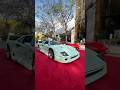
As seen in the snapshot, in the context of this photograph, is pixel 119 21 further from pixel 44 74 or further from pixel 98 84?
pixel 44 74

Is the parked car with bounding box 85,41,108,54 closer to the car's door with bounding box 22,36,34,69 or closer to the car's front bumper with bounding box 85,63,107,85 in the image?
the car's front bumper with bounding box 85,63,107,85

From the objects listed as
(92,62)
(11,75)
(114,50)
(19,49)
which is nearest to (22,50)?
(19,49)

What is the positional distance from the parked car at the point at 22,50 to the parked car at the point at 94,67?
1.77 feet

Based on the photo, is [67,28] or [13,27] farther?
[13,27]

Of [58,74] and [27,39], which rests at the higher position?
[27,39]

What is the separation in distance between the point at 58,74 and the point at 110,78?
1.67ft

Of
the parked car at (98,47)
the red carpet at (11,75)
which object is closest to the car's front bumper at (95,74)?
the parked car at (98,47)

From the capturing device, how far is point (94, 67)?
2.18 m

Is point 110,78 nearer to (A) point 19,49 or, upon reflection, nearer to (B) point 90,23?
(B) point 90,23

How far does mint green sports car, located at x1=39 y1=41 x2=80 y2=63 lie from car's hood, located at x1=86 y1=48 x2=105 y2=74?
0.11 meters

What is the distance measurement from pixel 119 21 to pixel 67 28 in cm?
48

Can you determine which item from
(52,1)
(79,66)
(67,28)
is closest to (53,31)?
(67,28)

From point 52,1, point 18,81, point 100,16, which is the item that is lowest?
point 18,81

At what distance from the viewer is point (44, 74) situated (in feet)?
7.08
